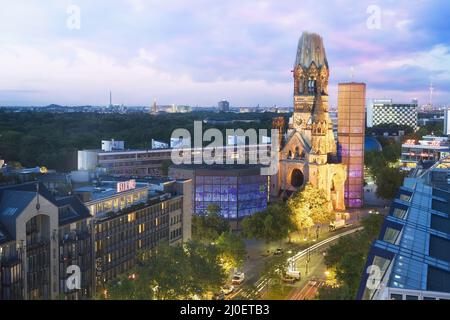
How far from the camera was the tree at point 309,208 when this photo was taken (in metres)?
84.3

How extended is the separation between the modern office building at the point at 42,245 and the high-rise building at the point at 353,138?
65.7 meters

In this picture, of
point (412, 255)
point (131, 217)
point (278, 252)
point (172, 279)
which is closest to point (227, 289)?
point (131, 217)

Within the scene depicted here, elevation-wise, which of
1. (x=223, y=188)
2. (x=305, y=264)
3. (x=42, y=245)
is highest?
(x=223, y=188)

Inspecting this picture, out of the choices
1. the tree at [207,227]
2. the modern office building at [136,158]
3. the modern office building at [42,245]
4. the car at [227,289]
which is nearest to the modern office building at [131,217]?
the tree at [207,227]

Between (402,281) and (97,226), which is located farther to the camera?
(97,226)

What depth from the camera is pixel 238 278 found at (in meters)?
61.5

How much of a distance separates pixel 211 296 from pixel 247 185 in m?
43.4

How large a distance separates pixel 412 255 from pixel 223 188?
53545 mm

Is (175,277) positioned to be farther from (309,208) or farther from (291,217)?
(309,208)

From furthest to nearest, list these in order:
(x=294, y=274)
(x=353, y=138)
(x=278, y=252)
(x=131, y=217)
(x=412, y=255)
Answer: (x=353, y=138) → (x=278, y=252) → (x=131, y=217) → (x=294, y=274) → (x=412, y=255)

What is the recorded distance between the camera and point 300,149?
112 m

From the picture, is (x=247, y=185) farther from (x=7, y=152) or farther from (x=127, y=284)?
(x=7, y=152)
